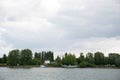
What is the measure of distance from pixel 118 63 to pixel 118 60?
13.3 feet

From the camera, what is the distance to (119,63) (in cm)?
19600

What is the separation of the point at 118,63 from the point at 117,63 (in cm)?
202

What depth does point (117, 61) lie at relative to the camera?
642 feet

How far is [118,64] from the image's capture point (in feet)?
652

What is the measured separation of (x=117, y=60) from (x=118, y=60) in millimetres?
1302

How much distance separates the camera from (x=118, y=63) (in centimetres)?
19650

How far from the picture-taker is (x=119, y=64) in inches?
7820

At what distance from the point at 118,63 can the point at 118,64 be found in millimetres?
2524

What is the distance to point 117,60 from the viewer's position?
194250mm

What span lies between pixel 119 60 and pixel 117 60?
76.5 inches

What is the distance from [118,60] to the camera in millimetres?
193000

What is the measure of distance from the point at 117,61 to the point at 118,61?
65.2 inches

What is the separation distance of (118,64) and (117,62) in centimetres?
301

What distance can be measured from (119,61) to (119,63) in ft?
9.37
